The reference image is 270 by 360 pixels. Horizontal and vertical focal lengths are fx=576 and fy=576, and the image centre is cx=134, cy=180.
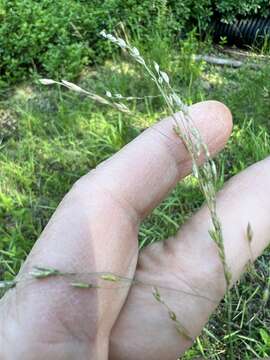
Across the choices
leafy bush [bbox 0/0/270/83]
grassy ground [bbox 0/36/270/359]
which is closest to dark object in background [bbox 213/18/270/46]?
leafy bush [bbox 0/0/270/83]

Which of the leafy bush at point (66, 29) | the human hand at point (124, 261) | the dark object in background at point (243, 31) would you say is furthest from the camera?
the dark object in background at point (243, 31)

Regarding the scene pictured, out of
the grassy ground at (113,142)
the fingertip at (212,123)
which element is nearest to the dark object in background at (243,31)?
the grassy ground at (113,142)

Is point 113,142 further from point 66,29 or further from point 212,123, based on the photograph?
point 212,123

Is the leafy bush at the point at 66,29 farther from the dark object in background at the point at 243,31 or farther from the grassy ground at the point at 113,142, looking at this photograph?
the dark object in background at the point at 243,31

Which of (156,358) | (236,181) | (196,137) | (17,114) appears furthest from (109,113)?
(196,137)

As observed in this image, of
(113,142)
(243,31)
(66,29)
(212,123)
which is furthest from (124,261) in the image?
(243,31)

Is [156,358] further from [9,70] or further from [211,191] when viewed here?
[9,70]
